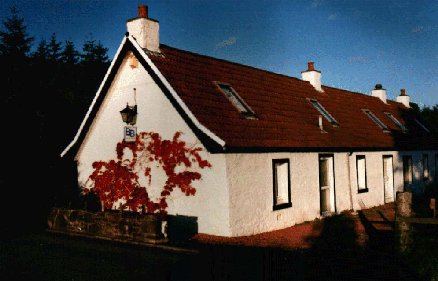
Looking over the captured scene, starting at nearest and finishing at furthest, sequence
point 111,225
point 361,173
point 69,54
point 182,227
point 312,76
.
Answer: point 111,225, point 182,227, point 361,173, point 312,76, point 69,54

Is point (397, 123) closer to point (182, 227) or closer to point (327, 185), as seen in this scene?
point (327, 185)

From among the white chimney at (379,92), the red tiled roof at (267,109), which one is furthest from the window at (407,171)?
the white chimney at (379,92)

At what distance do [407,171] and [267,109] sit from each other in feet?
35.6

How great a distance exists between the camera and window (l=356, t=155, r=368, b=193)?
58.6 feet

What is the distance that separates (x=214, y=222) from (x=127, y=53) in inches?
251

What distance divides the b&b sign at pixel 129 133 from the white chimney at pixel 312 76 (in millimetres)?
11518

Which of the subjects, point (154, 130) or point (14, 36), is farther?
point (14, 36)

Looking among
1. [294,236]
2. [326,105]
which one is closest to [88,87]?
[326,105]

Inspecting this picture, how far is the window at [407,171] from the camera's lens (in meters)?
21.4

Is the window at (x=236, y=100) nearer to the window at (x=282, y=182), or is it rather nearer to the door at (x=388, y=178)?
the window at (x=282, y=182)

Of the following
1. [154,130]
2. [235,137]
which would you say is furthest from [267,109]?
[154,130]

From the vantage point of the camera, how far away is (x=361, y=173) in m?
18.0

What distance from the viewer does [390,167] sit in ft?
66.1

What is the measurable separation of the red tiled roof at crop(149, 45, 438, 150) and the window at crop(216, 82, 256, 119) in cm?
26
